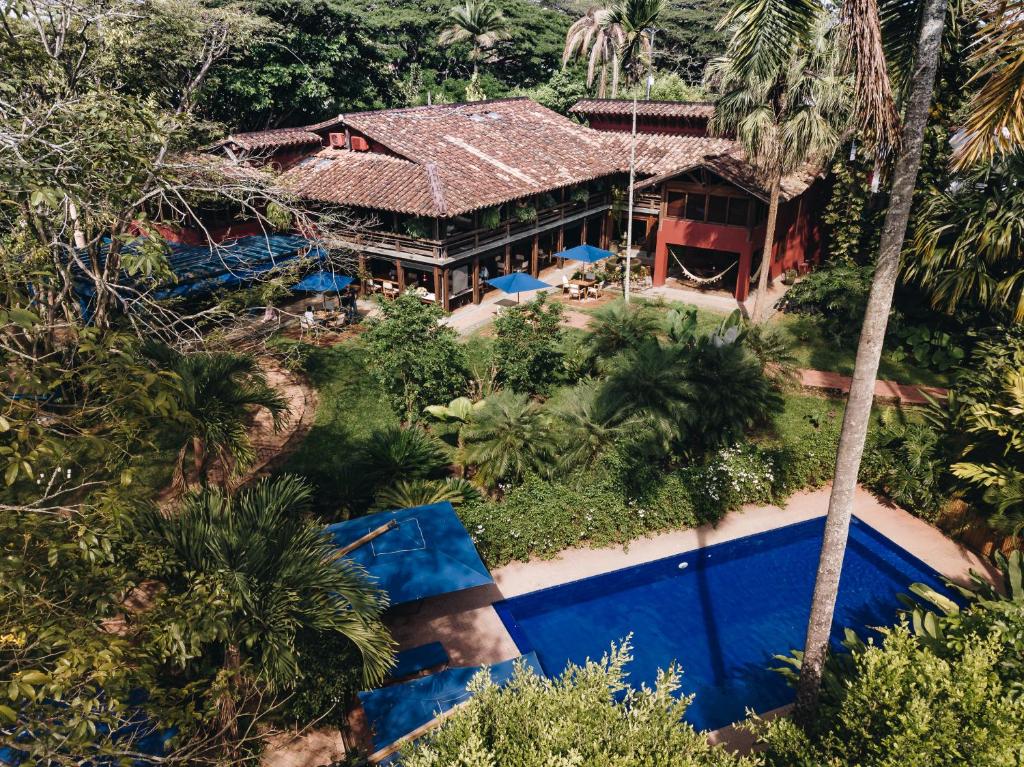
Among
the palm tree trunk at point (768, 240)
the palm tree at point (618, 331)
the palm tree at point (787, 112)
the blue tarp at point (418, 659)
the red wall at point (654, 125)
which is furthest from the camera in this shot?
the red wall at point (654, 125)

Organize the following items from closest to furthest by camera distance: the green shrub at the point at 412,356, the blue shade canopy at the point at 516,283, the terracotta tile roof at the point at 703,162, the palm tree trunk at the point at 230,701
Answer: the palm tree trunk at the point at 230,701 < the green shrub at the point at 412,356 < the blue shade canopy at the point at 516,283 < the terracotta tile roof at the point at 703,162

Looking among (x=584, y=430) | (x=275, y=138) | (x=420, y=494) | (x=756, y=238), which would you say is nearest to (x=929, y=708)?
(x=420, y=494)

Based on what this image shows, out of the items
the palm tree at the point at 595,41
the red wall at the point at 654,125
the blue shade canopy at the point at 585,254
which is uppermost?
the palm tree at the point at 595,41

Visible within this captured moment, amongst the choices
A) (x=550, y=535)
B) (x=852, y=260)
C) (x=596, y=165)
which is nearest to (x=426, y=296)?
(x=596, y=165)

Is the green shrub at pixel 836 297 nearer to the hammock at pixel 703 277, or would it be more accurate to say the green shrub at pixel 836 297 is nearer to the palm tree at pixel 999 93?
the hammock at pixel 703 277

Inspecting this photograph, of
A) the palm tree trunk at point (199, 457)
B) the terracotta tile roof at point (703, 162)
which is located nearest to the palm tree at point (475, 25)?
the terracotta tile roof at point (703, 162)
